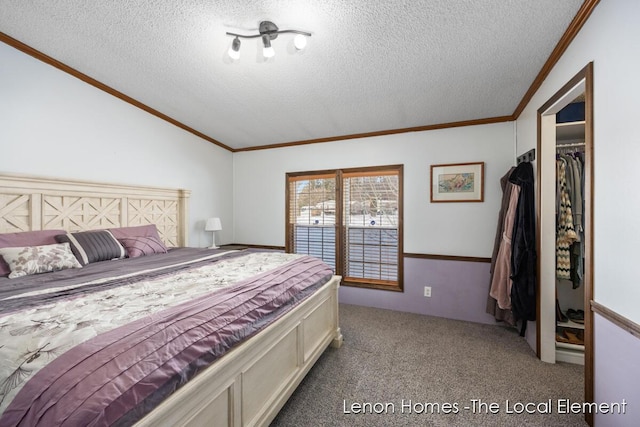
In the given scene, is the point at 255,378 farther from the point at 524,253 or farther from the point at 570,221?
the point at 570,221

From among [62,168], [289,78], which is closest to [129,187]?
[62,168]

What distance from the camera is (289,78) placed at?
248 cm

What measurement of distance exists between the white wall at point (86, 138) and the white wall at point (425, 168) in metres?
1.14

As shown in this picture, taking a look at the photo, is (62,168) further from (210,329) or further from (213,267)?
(210,329)

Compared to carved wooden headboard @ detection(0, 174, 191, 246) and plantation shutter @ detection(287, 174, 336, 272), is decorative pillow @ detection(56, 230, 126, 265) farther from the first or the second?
plantation shutter @ detection(287, 174, 336, 272)

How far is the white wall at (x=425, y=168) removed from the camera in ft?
10.1

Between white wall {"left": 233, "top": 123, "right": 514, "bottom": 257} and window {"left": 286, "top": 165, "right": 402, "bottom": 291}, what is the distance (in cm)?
14

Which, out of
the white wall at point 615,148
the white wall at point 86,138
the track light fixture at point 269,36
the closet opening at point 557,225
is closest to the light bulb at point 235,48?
the track light fixture at point 269,36

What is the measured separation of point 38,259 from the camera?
1.93 metres

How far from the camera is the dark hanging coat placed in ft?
7.79

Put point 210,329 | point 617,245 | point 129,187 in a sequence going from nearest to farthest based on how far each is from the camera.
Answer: point 210,329 < point 617,245 < point 129,187

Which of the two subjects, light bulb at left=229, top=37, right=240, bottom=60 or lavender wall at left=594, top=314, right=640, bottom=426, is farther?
Result: light bulb at left=229, top=37, right=240, bottom=60

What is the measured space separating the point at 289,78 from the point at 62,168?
2.32 meters

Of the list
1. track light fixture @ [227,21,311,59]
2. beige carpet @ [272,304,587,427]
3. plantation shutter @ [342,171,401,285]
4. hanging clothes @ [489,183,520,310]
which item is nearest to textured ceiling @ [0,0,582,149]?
track light fixture @ [227,21,311,59]
